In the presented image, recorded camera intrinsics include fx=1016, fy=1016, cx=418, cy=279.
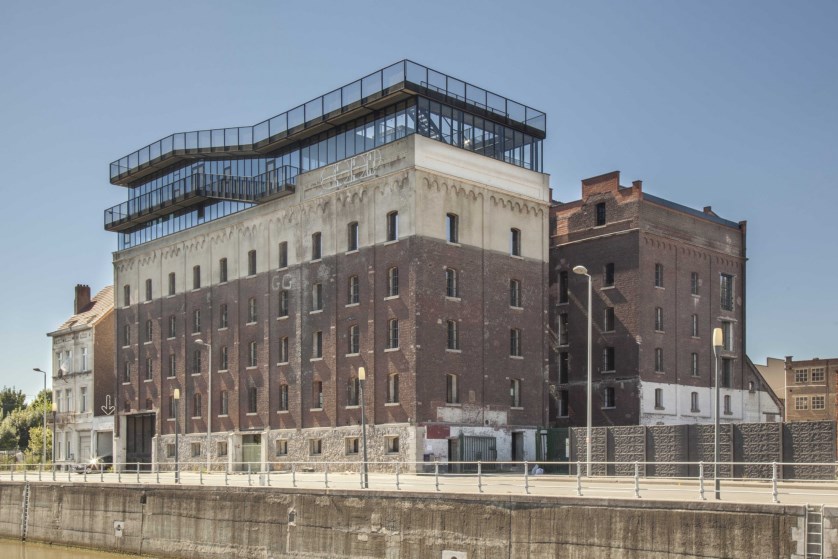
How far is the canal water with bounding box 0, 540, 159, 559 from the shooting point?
45156mm

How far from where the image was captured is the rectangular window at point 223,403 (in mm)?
62900

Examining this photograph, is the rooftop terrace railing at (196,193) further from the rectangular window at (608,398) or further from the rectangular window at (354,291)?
the rectangular window at (608,398)

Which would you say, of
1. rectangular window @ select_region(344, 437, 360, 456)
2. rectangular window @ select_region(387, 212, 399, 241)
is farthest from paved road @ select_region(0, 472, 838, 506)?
rectangular window @ select_region(387, 212, 399, 241)

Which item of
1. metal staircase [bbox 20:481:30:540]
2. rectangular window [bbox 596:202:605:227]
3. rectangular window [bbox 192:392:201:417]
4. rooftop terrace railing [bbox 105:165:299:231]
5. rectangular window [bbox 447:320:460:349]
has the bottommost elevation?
metal staircase [bbox 20:481:30:540]

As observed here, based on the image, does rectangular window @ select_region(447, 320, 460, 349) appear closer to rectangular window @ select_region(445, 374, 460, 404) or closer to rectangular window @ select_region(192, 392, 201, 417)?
rectangular window @ select_region(445, 374, 460, 404)

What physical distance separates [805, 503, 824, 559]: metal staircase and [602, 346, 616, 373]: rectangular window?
4000cm

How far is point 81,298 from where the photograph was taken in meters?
85.6

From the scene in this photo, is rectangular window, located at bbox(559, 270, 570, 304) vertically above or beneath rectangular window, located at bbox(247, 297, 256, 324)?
above

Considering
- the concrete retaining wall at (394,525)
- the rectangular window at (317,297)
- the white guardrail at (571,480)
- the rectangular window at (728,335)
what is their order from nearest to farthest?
the concrete retaining wall at (394,525)
the white guardrail at (571,480)
the rectangular window at (317,297)
the rectangular window at (728,335)

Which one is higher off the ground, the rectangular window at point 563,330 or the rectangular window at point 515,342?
the rectangular window at point 563,330

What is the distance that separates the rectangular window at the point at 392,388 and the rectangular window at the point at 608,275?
17.7 metres

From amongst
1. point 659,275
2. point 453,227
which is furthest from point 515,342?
point 659,275

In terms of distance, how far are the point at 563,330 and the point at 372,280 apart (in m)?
17.0

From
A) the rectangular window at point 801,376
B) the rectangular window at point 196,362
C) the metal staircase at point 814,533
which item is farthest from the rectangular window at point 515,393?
the rectangular window at point 801,376
